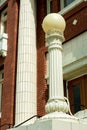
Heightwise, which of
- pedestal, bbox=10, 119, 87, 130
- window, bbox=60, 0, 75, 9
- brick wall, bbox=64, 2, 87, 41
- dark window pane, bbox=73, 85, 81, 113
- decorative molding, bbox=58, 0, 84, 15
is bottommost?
pedestal, bbox=10, 119, 87, 130

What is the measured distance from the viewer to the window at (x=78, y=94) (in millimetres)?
11094

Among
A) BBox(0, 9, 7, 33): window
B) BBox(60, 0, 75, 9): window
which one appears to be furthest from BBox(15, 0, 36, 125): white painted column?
BBox(0, 9, 7, 33): window

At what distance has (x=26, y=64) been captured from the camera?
43.1ft

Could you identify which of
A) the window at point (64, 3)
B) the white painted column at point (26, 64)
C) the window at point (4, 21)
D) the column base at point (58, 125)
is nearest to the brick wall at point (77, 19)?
the window at point (64, 3)

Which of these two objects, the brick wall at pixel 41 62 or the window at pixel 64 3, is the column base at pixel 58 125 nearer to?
the brick wall at pixel 41 62

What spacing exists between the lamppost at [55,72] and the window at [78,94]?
14.3 feet

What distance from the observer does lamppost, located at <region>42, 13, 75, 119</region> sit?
635 cm

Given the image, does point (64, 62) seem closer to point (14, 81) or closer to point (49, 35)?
point (14, 81)

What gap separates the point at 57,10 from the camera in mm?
13594

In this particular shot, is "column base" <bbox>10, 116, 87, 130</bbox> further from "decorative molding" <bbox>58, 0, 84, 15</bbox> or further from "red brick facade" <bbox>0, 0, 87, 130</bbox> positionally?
"decorative molding" <bbox>58, 0, 84, 15</bbox>

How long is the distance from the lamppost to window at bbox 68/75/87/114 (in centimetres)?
437

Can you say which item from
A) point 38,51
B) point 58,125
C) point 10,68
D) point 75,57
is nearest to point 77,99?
point 75,57

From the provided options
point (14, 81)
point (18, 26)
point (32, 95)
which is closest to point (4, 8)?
point (18, 26)

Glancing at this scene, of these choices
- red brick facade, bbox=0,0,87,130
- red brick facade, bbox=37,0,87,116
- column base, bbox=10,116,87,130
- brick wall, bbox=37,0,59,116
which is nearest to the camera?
column base, bbox=10,116,87,130
